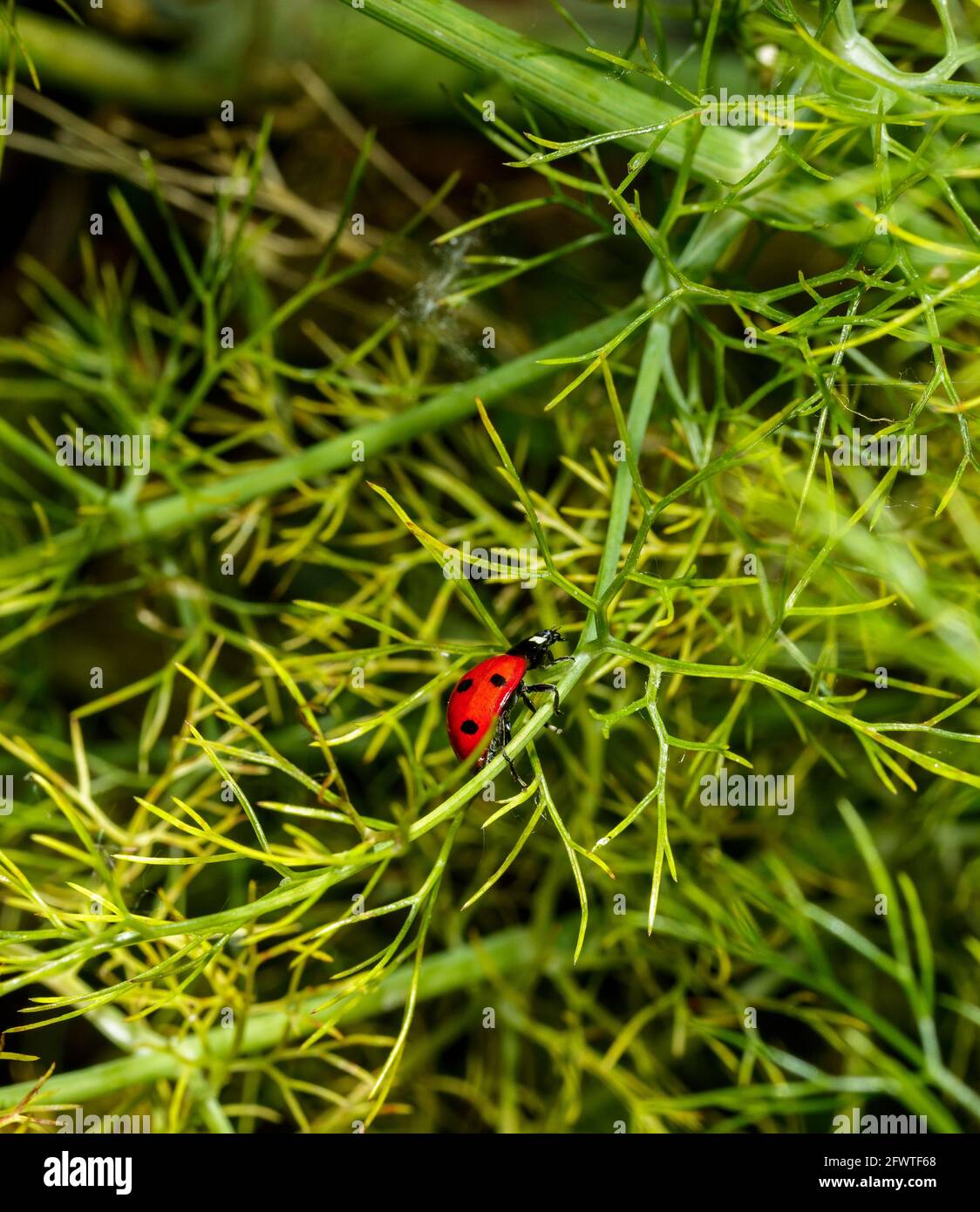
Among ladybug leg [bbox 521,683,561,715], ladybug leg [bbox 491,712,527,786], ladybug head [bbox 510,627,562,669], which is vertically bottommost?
ladybug leg [bbox 491,712,527,786]

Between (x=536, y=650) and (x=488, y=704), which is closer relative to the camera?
(x=488, y=704)

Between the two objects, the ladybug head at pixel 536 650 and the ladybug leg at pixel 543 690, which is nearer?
the ladybug leg at pixel 543 690

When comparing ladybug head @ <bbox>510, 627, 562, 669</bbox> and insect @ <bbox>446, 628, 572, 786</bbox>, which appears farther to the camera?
ladybug head @ <bbox>510, 627, 562, 669</bbox>

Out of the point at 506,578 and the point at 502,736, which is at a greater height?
the point at 506,578

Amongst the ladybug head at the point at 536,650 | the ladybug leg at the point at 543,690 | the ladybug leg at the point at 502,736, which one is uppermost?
the ladybug head at the point at 536,650

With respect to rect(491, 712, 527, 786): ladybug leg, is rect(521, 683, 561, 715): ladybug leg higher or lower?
higher

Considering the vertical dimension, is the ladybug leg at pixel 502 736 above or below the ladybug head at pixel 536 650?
below
